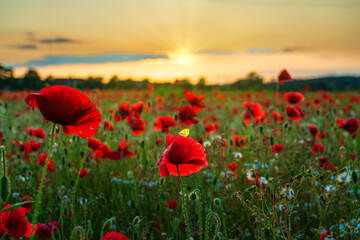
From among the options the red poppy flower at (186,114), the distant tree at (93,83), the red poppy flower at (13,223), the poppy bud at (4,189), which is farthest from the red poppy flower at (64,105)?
the distant tree at (93,83)

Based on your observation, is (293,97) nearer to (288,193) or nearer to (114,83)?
(288,193)

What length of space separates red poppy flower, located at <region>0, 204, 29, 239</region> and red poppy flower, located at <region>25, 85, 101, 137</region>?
1.77ft

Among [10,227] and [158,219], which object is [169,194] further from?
[10,227]

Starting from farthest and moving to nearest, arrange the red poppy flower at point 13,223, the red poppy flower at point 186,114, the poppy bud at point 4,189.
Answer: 1. the red poppy flower at point 186,114
2. the red poppy flower at point 13,223
3. the poppy bud at point 4,189

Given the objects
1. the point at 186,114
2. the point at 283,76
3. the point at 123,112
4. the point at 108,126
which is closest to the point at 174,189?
the point at 186,114

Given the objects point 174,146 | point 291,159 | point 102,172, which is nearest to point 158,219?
point 102,172

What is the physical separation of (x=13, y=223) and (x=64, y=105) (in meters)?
0.70

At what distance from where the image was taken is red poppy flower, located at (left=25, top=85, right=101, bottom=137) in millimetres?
1412

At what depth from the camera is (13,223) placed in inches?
66.7

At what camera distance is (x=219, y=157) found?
2.83 m

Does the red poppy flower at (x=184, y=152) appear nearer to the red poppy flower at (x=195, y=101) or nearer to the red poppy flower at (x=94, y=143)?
the red poppy flower at (x=94, y=143)

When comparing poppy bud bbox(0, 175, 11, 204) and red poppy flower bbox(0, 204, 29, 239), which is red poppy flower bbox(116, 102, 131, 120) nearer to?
red poppy flower bbox(0, 204, 29, 239)

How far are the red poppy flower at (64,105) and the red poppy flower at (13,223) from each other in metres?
0.54

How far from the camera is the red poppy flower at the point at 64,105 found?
1412mm
